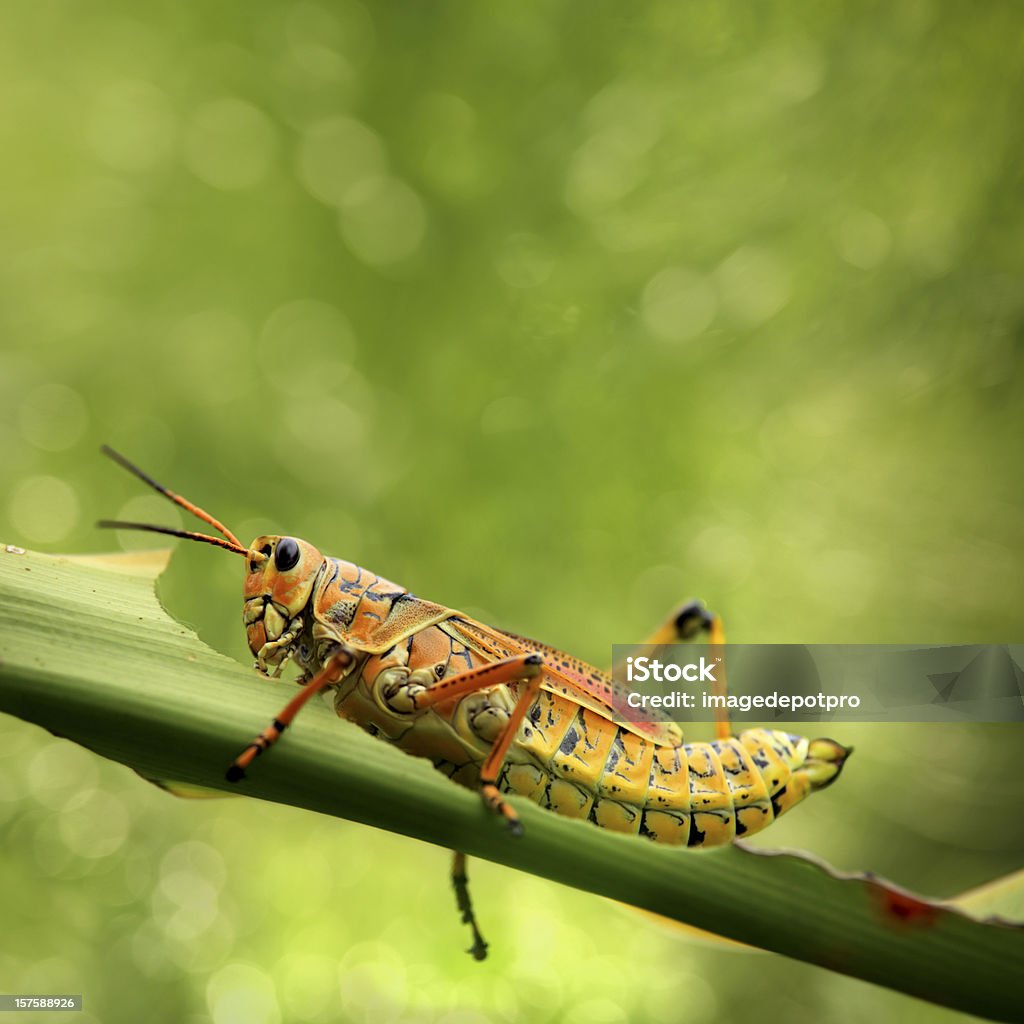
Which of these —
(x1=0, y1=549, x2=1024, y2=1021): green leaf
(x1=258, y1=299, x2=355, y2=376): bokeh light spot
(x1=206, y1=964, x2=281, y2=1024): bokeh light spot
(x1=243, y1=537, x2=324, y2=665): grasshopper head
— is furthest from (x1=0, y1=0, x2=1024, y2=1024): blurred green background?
(x1=0, y1=549, x2=1024, y2=1021): green leaf

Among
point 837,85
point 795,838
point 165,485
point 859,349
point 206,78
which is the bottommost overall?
point 795,838

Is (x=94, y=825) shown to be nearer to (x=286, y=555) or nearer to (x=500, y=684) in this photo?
(x=286, y=555)

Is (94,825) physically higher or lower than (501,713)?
lower

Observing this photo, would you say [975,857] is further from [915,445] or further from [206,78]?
[206,78]

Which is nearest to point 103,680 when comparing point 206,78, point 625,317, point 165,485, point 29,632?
point 29,632

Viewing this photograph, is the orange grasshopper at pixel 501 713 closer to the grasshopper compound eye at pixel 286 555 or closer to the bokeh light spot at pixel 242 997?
the grasshopper compound eye at pixel 286 555

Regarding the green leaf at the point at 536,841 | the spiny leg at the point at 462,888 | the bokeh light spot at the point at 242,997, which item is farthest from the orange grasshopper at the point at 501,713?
the bokeh light spot at the point at 242,997

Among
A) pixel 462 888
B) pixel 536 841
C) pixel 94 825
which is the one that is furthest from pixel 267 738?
pixel 94 825
